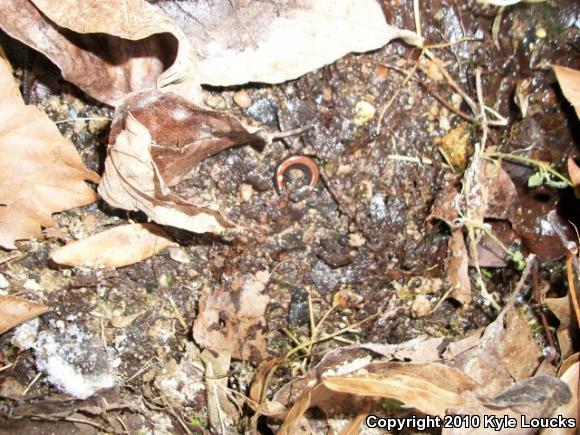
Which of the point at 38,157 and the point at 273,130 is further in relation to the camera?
the point at 273,130

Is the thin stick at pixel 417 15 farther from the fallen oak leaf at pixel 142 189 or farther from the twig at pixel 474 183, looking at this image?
the fallen oak leaf at pixel 142 189

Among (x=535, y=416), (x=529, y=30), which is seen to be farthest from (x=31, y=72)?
(x=535, y=416)

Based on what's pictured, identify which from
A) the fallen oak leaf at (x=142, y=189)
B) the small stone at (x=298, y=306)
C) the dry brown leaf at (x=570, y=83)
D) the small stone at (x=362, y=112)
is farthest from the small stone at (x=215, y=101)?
the dry brown leaf at (x=570, y=83)

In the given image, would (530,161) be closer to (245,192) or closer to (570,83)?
(570,83)

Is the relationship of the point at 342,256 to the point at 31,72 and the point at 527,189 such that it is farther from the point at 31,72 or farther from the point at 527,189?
the point at 31,72

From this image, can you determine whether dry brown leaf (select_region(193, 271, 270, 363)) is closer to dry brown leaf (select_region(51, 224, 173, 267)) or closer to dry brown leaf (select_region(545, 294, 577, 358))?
dry brown leaf (select_region(51, 224, 173, 267))

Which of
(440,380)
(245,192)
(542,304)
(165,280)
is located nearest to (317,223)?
(245,192)
